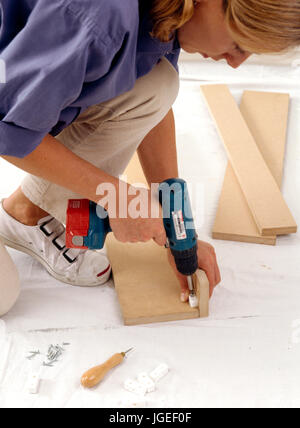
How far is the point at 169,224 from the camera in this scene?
1686 millimetres

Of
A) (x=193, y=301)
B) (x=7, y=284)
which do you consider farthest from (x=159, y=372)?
(x=7, y=284)

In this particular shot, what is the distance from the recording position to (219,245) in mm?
2221

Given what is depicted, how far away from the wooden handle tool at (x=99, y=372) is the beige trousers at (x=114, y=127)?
0.56 metres

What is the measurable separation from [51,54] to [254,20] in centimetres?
49

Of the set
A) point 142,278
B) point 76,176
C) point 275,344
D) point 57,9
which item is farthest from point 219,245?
point 57,9

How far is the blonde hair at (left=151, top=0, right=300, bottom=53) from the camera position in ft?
4.22

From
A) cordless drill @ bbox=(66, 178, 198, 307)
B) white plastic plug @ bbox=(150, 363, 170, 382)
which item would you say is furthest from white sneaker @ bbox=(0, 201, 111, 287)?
white plastic plug @ bbox=(150, 363, 170, 382)

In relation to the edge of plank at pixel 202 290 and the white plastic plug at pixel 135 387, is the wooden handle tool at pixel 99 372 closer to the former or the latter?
the white plastic plug at pixel 135 387

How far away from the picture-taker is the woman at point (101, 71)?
129cm

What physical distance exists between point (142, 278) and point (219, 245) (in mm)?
405

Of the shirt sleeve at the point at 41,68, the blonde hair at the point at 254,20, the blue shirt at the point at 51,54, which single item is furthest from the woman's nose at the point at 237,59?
the shirt sleeve at the point at 41,68

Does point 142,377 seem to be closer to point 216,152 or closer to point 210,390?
point 210,390

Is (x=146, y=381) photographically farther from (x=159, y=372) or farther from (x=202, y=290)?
(x=202, y=290)

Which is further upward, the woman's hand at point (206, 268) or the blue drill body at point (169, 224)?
the blue drill body at point (169, 224)
